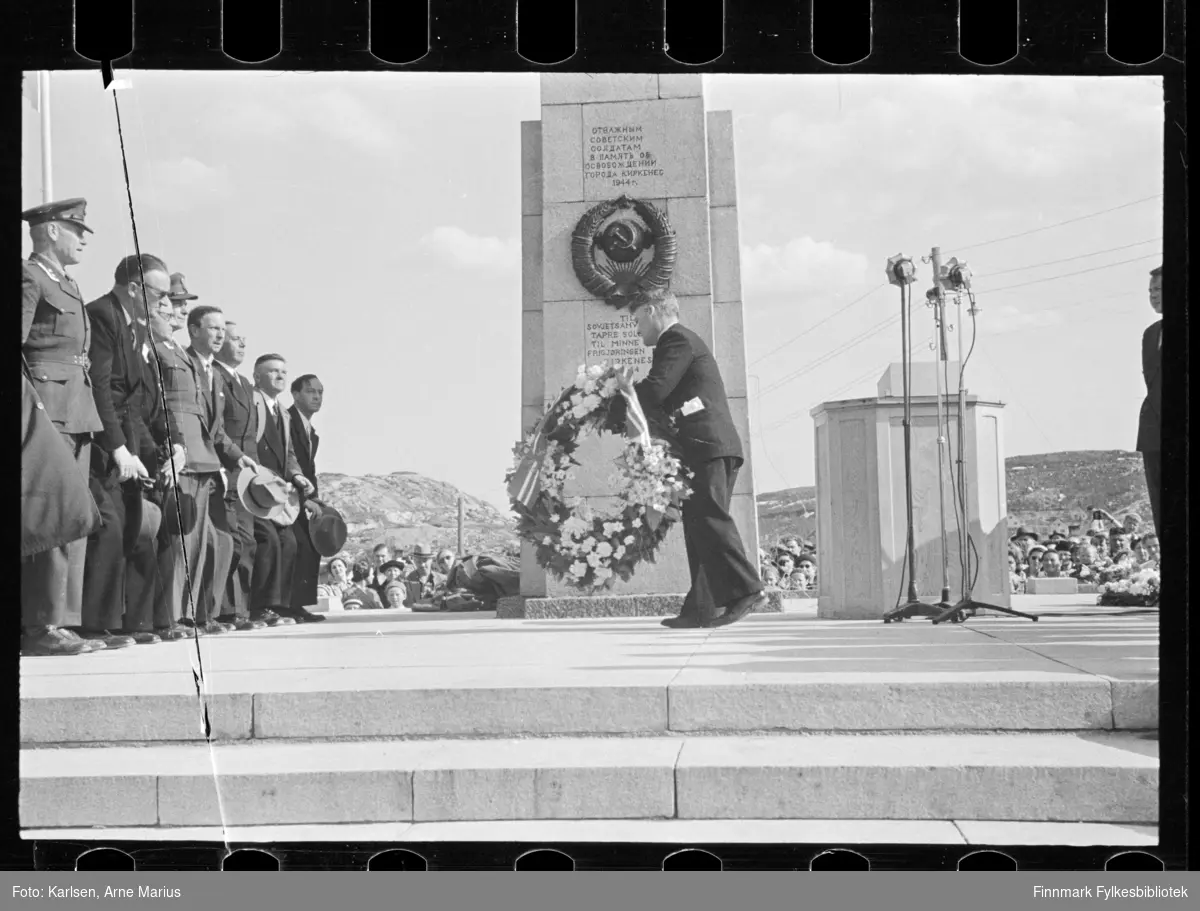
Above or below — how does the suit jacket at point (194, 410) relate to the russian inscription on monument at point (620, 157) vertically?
below

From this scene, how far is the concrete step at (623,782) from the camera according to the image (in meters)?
3.76

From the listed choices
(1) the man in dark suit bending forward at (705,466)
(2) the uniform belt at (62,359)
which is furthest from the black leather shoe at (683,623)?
(2) the uniform belt at (62,359)

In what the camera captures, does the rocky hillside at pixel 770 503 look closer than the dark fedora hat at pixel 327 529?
Yes

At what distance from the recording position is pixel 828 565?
6738mm

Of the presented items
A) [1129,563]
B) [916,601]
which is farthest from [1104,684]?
[916,601]

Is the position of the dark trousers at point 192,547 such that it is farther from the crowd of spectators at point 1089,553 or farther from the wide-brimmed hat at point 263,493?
the crowd of spectators at point 1089,553

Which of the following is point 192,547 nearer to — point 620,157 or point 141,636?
point 141,636

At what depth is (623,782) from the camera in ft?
12.7

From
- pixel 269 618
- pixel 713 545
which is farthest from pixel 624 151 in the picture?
pixel 269 618

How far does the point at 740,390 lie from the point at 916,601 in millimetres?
1468

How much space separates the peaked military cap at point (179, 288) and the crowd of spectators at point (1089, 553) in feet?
13.5

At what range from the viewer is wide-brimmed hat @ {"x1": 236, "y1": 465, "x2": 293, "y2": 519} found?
21.6 feet

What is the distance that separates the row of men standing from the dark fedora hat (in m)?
0.06

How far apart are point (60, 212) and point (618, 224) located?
3206 millimetres
